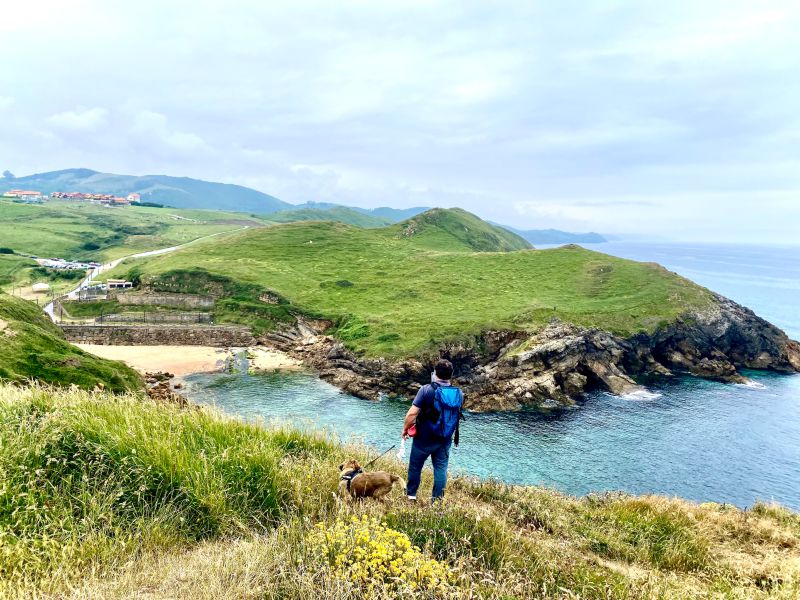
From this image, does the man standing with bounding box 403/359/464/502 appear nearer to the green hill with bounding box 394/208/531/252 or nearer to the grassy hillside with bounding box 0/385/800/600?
the grassy hillside with bounding box 0/385/800/600

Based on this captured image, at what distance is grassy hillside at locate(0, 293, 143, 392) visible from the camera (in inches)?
1164

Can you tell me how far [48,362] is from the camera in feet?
103

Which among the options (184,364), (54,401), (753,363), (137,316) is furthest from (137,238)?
(753,363)

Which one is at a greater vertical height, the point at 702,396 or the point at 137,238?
the point at 137,238

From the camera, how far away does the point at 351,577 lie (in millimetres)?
5188

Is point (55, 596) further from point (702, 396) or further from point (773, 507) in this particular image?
point (702, 396)

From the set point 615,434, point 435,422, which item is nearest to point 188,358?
point 615,434

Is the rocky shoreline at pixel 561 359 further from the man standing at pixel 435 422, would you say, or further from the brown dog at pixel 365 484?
the brown dog at pixel 365 484

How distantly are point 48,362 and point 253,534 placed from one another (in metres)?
34.4

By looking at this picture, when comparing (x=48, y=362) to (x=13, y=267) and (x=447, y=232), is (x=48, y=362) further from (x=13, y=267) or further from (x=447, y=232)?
(x=447, y=232)

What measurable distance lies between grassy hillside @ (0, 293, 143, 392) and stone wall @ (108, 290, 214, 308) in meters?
33.4

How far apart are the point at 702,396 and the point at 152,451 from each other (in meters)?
63.1

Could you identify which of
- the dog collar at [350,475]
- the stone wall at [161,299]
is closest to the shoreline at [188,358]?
the stone wall at [161,299]

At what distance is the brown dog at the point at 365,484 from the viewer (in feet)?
27.5
